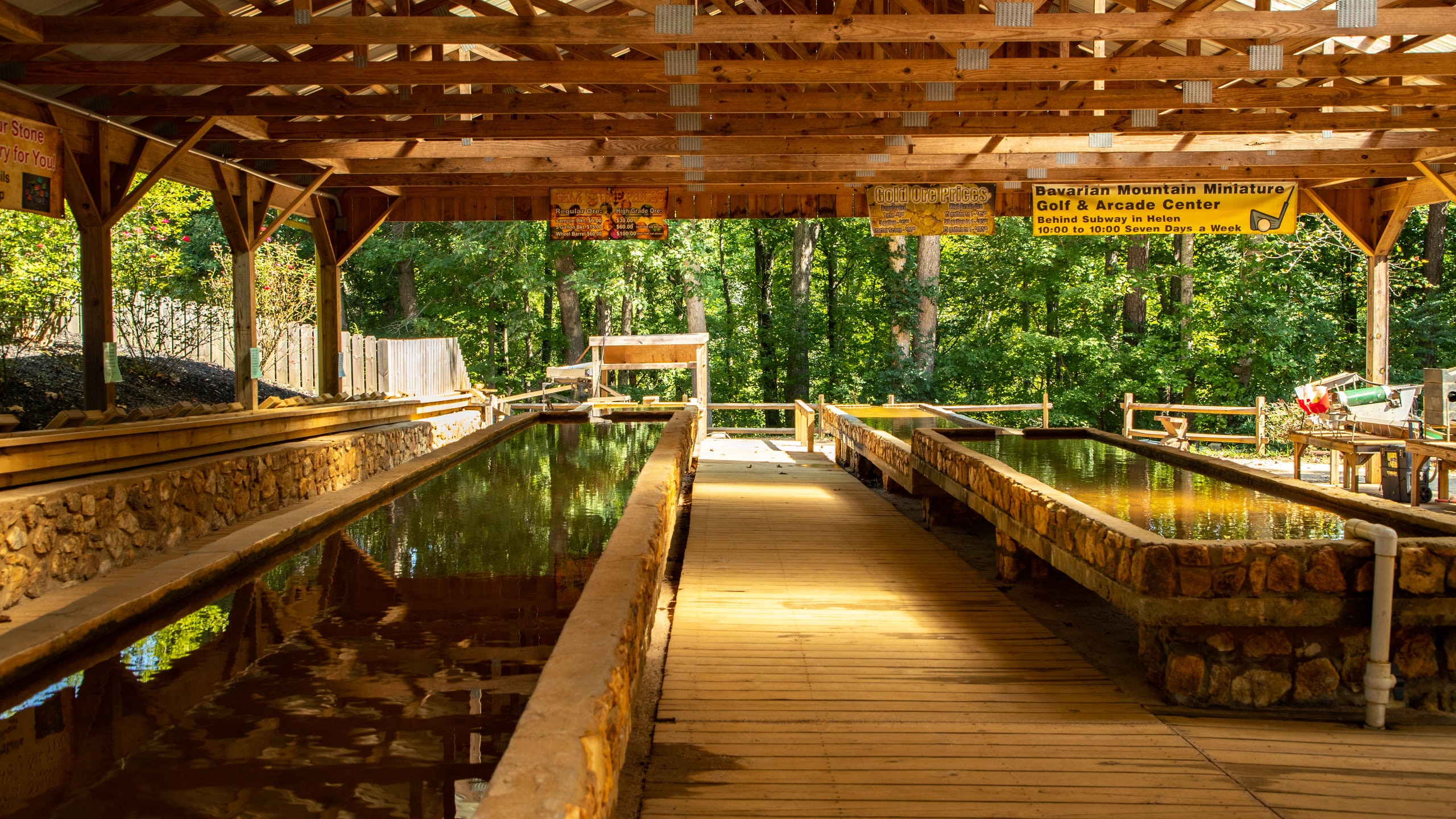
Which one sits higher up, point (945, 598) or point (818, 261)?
point (818, 261)

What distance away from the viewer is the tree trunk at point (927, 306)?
68.9 ft

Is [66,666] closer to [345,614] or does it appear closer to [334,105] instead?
[345,614]

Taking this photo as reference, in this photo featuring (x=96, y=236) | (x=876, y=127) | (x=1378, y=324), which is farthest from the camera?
(x=1378, y=324)

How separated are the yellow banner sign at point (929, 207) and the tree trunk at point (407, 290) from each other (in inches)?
643

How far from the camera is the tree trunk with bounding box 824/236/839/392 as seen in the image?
82.0ft

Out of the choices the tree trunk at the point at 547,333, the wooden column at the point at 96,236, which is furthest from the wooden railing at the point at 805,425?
the tree trunk at the point at 547,333

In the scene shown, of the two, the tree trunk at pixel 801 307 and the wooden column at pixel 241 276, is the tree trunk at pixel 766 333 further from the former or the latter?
the wooden column at pixel 241 276

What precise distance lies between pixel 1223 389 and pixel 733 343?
11.2 m

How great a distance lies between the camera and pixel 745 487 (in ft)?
35.7

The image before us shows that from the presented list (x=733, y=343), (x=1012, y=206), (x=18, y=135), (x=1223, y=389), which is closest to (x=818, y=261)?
(x=733, y=343)

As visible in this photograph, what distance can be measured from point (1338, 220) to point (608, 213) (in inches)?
359

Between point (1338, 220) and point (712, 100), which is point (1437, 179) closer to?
point (1338, 220)

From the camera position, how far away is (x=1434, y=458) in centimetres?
905

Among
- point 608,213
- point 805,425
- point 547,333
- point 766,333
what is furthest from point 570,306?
point 608,213
